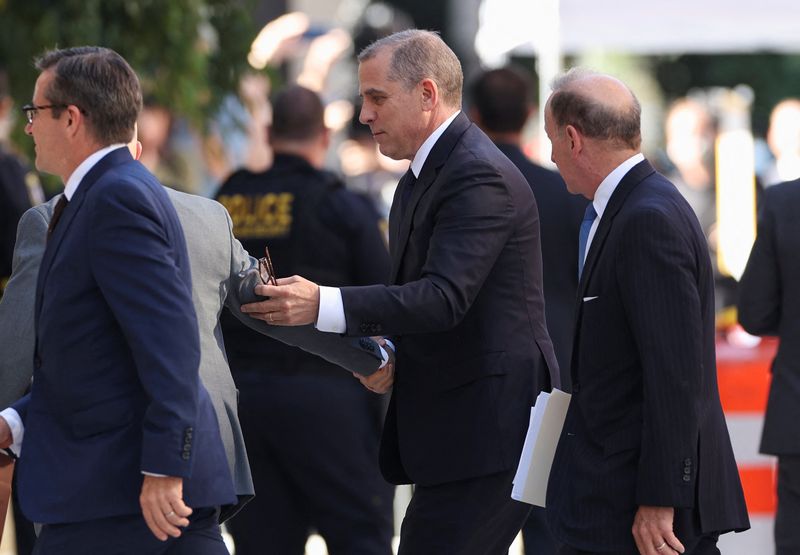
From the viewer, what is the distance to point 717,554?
4.10 meters

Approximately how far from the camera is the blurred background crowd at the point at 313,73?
28.0ft

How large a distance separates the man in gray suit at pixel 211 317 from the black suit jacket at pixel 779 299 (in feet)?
5.48

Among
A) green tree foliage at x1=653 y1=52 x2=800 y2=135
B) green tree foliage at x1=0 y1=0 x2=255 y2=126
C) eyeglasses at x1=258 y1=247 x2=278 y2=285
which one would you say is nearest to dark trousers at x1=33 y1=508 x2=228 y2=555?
eyeglasses at x1=258 y1=247 x2=278 y2=285

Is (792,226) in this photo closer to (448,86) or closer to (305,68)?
(448,86)

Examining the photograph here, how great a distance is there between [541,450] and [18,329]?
4.84 feet

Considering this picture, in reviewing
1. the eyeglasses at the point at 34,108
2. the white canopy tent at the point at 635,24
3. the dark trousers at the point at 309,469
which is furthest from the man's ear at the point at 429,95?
the white canopy tent at the point at 635,24

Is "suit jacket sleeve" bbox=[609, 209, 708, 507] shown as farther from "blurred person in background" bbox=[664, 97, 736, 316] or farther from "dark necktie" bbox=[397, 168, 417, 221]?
"blurred person in background" bbox=[664, 97, 736, 316]

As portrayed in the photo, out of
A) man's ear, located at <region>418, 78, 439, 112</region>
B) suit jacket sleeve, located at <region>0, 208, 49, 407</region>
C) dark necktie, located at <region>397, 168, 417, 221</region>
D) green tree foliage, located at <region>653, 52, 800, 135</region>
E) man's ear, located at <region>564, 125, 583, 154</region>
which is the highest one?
man's ear, located at <region>418, 78, 439, 112</region>

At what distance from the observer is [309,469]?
596cm

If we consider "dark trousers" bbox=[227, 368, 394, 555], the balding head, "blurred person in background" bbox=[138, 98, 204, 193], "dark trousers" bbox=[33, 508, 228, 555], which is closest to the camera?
"dark trousers" bbox=[33, 508, 228, 555]

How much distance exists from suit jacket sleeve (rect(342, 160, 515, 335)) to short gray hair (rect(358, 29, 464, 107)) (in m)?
0.29

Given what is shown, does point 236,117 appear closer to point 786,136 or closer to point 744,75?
point 786,136

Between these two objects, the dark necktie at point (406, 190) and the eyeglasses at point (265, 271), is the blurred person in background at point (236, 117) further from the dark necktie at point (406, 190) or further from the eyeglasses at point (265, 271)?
the eyeglasses at point (265, 271)

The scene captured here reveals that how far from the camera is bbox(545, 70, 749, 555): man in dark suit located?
3830 mm
